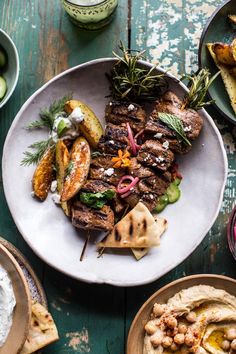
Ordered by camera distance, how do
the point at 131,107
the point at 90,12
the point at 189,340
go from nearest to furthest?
the point at 189,340, the point at 131,107, the point at 90,12

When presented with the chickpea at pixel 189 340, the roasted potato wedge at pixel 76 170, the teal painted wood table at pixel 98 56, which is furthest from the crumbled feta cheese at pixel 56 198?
the chickpea at pixel 189 340

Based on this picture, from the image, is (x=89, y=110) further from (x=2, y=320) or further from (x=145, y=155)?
(x=2, y=320)

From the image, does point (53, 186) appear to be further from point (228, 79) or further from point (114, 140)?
point (228, 79)

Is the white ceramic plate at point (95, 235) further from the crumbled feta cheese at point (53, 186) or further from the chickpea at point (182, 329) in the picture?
the chickpea at point (182, 329)

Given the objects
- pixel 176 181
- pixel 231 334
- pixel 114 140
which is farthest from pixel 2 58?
pixel 231 334

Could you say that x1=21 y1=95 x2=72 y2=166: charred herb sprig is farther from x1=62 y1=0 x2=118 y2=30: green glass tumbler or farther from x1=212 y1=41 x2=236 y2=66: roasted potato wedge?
x1=212 y1=41 x2=236 y2=66: roasted potato wedge

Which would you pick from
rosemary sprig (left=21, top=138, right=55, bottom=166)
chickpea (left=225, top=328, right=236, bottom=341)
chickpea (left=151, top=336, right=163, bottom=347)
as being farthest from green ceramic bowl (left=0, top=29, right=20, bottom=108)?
chickpea (left=225, top=328, right=236, bottom=341)

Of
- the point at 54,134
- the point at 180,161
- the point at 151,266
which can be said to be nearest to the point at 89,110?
the point at 54,134
